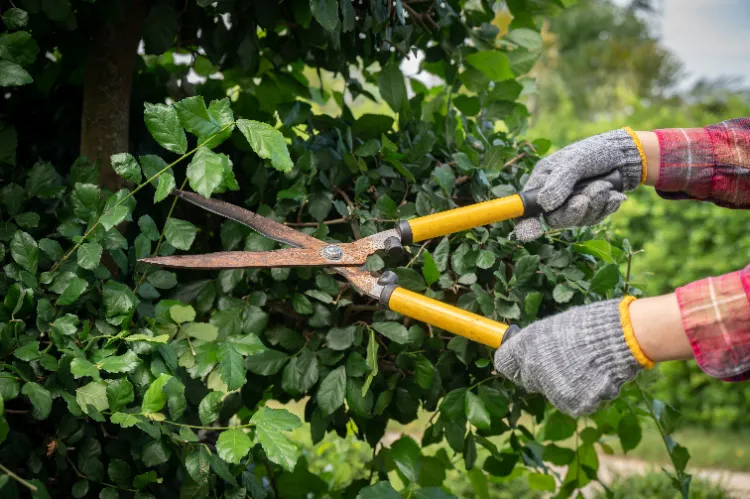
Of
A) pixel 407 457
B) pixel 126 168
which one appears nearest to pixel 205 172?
pixel 126 168

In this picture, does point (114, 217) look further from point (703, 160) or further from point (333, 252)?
point (703, 160)

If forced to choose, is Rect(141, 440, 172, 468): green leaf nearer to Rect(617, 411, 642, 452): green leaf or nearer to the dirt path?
Rect(617, 411, 642, 452): green leaf

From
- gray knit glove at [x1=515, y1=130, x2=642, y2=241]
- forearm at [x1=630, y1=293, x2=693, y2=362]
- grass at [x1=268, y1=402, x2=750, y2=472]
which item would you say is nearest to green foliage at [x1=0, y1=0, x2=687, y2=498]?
gray knit glove at [x1=515, y1=130, x2=642, y2=241]

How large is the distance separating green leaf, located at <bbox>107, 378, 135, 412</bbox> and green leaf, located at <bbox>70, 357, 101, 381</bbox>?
1.2 inches

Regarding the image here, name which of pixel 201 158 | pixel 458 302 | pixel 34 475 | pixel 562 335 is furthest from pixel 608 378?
pixel 34 475

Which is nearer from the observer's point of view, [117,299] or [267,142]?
[267,142]

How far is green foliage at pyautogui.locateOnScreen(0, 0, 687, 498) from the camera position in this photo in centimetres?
144

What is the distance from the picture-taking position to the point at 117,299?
152 cm

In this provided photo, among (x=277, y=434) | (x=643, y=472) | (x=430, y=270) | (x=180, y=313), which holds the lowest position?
(x=643, y=472)

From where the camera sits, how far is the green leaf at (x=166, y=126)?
4.63 feet

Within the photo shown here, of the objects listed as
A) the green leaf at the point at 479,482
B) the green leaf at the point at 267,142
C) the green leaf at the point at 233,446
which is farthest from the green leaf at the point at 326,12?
the green leaf at the point at 479,482

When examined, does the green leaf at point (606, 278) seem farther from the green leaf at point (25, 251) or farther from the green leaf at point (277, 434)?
the green leaf at point (25, 251)

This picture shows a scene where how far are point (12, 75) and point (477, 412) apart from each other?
122 centimetres

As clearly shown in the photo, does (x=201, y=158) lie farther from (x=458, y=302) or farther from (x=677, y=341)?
(x=677, y=341)
